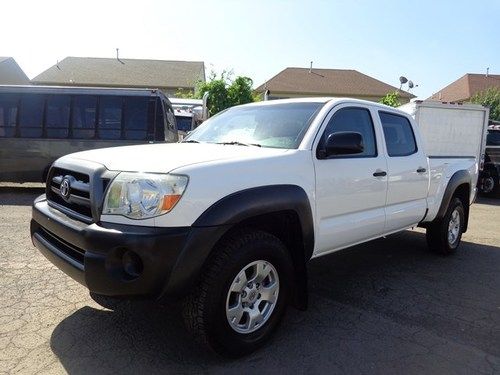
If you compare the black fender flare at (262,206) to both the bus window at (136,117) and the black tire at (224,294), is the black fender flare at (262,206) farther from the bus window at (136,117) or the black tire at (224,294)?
the bus window at (136,117)

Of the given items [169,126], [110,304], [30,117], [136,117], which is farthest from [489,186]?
[30,117]

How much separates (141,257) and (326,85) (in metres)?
41.4

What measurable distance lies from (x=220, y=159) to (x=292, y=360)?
1458 mm

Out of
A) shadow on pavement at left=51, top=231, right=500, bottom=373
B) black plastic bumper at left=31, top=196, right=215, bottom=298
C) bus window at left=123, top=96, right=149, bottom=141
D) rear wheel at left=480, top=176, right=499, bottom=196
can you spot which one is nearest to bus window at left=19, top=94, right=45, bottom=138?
bus window at left=123, top=96, right=149, bottom=141

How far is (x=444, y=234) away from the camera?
5742 millimetres

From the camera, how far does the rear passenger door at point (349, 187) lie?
361 cm

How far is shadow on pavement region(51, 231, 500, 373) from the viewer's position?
9.80 feet

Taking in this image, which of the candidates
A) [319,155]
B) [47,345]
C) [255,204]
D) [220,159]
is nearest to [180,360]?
[47,345]

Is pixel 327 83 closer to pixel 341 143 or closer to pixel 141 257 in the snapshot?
pixel 341 143

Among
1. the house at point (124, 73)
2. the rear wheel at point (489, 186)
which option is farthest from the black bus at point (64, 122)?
the house at point (124, 73)

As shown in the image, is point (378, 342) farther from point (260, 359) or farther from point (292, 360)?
point (260, 359)

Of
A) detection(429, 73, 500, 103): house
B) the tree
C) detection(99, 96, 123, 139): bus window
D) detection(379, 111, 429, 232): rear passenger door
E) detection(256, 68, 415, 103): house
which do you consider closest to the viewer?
detection(379, 111, 429, 232): rear passenger door

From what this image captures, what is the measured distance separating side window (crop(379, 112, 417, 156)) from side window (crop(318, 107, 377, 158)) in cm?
29

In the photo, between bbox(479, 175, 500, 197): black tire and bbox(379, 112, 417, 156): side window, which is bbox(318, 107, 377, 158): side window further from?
bbox(479, 175, 500, 197): black tire
